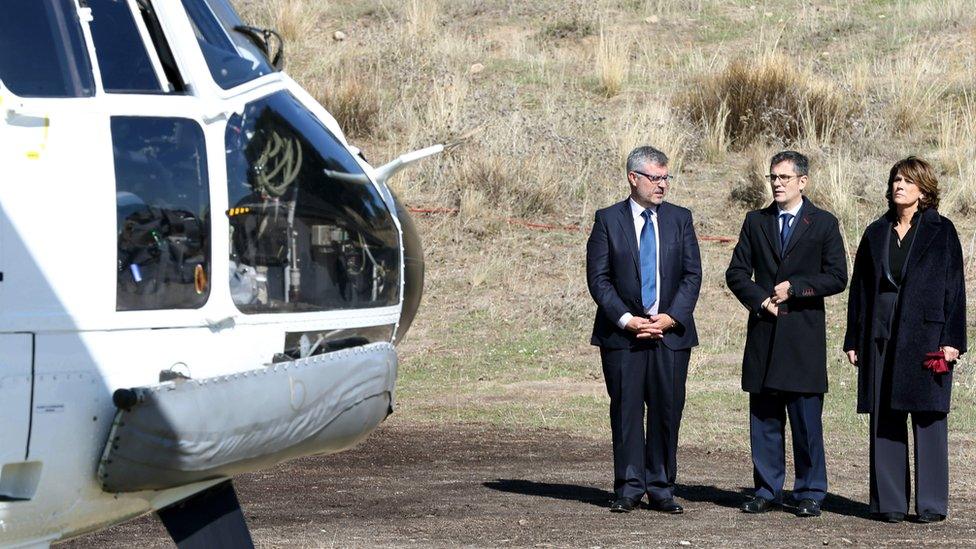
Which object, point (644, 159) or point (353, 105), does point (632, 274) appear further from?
point (353, 105)

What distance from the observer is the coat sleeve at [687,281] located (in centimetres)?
828

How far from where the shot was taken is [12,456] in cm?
452

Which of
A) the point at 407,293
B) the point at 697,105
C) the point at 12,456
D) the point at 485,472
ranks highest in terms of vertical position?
the point at 697,105

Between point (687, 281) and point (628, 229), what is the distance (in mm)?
443

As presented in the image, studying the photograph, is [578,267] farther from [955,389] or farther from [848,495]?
[848,495]

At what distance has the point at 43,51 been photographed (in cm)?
474

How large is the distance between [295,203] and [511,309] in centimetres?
1010

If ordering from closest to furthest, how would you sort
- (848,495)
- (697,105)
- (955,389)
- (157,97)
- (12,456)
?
(12,456) < (157,97) < (848,495) < (955,389) < (697,105)

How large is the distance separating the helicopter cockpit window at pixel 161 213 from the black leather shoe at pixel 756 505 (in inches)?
170

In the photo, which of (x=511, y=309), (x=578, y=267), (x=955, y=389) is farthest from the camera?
(x=578, y=267)

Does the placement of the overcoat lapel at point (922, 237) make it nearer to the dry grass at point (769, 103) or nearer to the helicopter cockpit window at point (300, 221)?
the helicopter cockpit window at point (300, 221)

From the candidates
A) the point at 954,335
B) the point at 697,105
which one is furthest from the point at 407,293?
the point at 697,105

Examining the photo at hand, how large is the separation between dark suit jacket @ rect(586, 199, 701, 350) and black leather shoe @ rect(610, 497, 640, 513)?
2.78 ft

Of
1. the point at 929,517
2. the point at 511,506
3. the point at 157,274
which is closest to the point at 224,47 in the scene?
the point at 157,274
